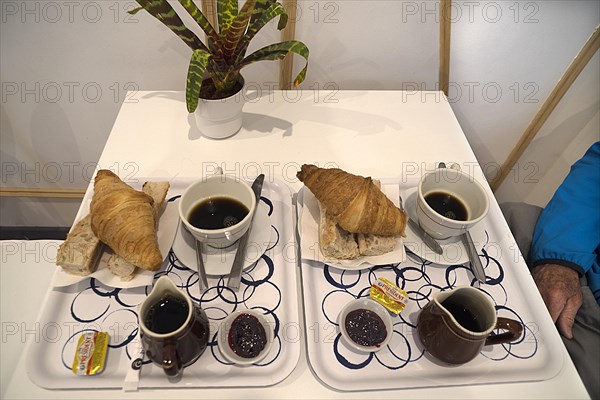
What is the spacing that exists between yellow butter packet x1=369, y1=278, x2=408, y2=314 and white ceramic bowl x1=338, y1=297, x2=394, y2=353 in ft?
0.05

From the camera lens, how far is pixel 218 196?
0.83 metres

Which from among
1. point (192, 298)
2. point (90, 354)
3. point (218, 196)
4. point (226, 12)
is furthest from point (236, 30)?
point (90, 354)

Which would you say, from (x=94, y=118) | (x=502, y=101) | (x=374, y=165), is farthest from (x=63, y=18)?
(x=502, y=101)

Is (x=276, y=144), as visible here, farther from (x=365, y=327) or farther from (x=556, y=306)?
(x=556, y=306)

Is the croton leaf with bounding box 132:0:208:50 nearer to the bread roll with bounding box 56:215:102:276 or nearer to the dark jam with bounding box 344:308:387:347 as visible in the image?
the bread roll with bounding box 56:215:102:276

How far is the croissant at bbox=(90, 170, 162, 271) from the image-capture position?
2.41ft

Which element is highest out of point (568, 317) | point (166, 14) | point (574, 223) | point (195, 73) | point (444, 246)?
point (166, 14)

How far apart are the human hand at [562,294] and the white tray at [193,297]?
2.08ft

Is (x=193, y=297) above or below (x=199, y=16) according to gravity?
below

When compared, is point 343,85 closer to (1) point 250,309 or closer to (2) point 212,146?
(2) point 212,146

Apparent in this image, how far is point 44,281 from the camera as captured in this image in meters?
0.98

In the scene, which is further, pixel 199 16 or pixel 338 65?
pixel 338 65

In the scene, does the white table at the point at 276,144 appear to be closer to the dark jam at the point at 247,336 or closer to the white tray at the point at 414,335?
the white tray at the point at 414,335

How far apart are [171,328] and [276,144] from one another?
0.57 metres
